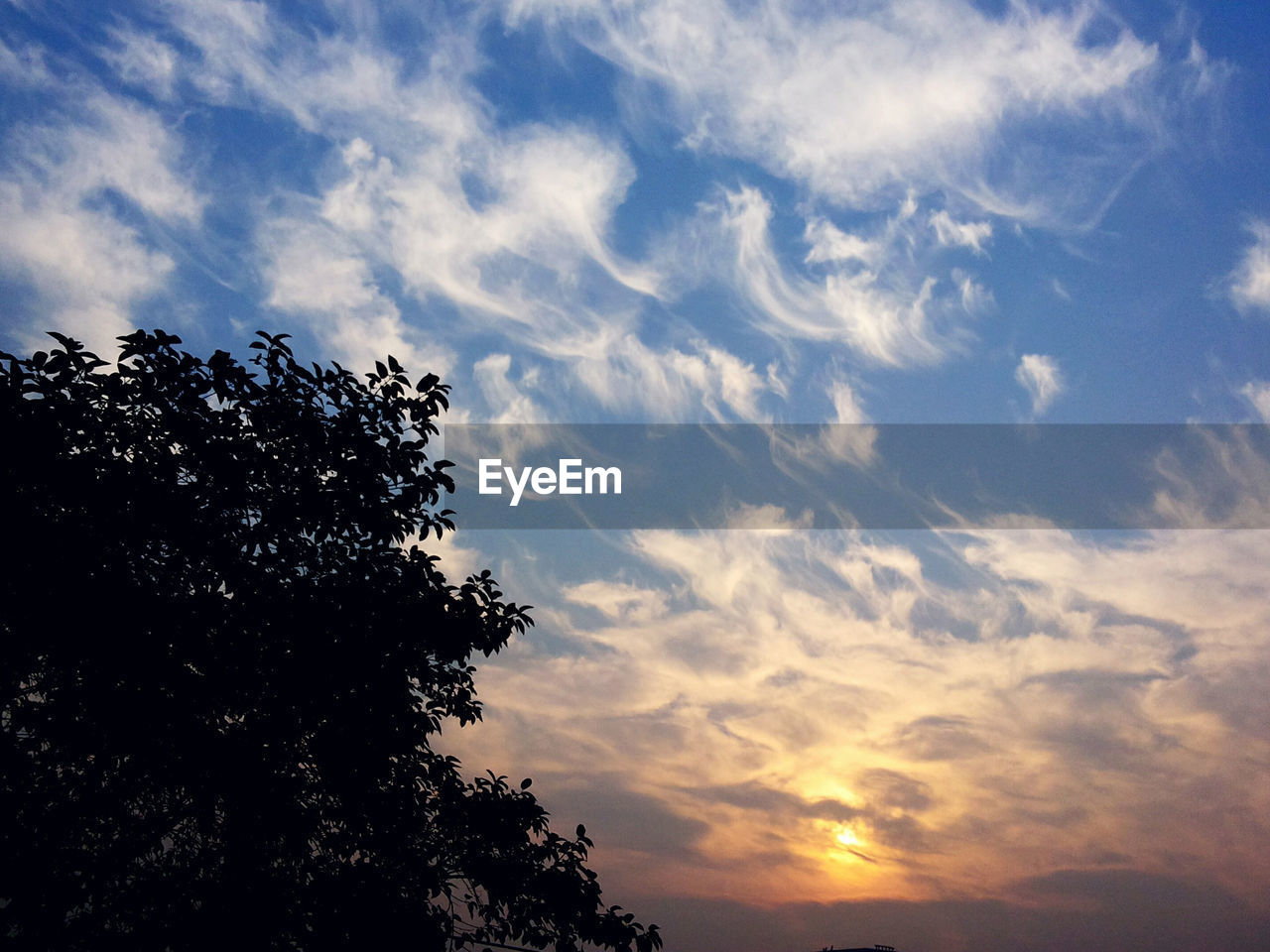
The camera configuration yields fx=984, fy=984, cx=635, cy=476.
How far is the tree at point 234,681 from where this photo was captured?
486 inches

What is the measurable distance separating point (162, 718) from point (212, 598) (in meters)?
1.63

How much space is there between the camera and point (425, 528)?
15.2 metres

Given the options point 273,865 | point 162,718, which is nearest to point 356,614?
point 162,718

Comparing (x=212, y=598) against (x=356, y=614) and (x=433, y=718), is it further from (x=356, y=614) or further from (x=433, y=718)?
(x=433, y=718)

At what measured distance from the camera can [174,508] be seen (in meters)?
13.1

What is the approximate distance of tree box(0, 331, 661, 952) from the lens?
12.3 meters

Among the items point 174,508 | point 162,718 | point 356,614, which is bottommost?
point 162,718

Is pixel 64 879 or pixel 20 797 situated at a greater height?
pixel 20 797

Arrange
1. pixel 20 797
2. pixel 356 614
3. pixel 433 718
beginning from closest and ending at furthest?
pixel 20 797
pixel 356 614
pixel 433 718

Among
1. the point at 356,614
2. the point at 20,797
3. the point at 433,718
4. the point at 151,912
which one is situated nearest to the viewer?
the point at 20,797

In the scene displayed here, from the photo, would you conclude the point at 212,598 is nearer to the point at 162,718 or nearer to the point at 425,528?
the point at 162,718

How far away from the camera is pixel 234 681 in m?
13.2

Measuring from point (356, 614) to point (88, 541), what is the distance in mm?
3509

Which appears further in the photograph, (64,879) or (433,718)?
(433,718)
